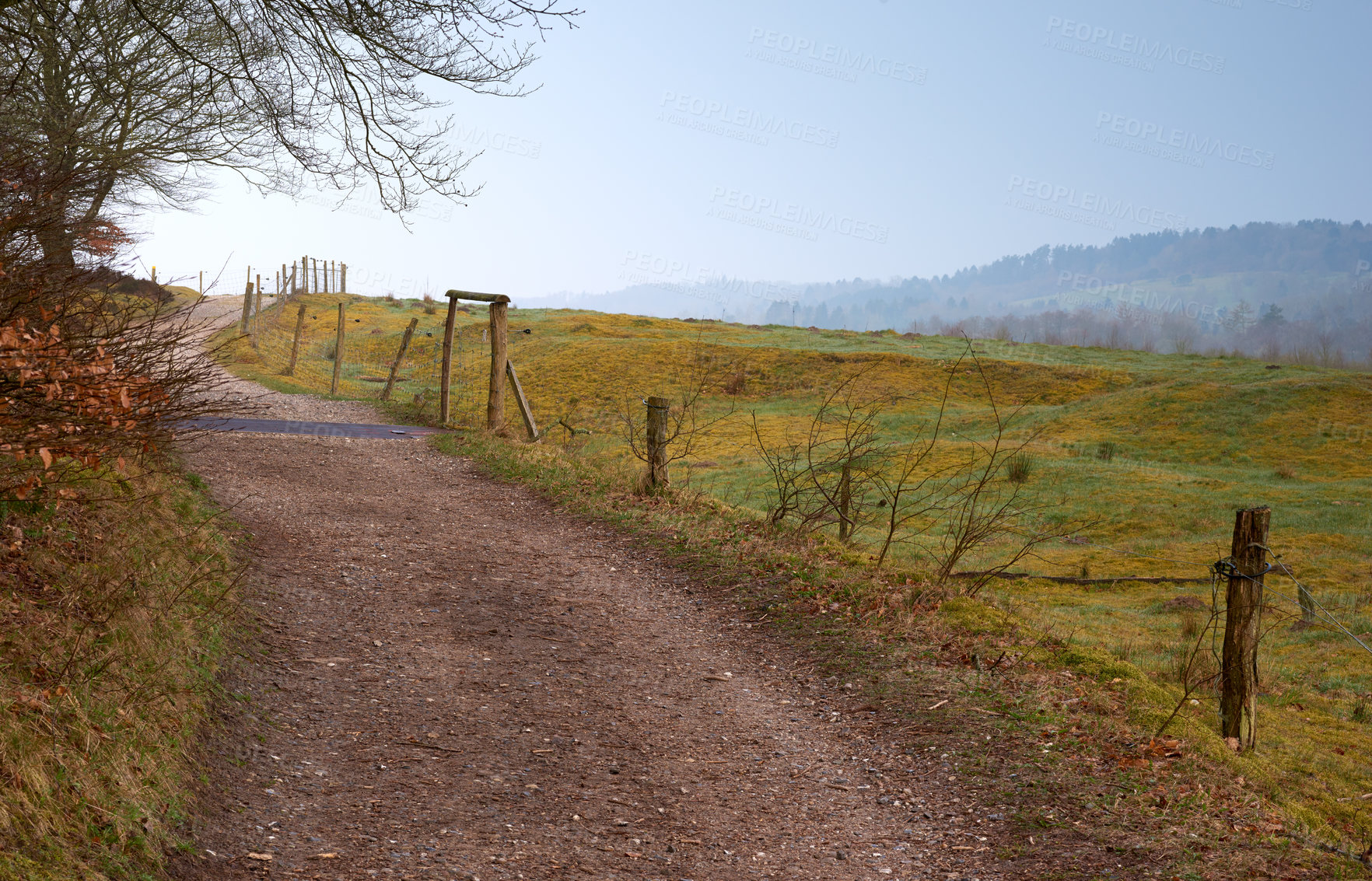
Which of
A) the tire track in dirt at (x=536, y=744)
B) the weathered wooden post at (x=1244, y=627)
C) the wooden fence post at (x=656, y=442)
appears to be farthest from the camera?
the wooden fence post at (x=656, y=442)

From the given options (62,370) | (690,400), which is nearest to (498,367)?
(690,400)

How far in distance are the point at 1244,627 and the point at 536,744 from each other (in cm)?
433

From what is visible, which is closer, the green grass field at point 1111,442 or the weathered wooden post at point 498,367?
the green grass field at point 1111,442

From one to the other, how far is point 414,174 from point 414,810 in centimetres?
628

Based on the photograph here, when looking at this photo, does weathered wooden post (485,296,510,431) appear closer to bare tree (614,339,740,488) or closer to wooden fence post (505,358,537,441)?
wooden fence post (505,358,537,441)

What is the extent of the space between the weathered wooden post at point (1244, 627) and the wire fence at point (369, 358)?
42.6 feet

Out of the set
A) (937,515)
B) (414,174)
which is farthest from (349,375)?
(414,174)

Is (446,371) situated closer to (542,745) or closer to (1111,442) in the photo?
(542,745)

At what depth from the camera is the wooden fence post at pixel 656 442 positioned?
33.8 ft

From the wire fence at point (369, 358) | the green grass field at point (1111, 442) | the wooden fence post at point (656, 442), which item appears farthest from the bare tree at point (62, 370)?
the wire fence at point (369, 358)

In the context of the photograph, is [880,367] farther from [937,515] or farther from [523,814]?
[523,814]

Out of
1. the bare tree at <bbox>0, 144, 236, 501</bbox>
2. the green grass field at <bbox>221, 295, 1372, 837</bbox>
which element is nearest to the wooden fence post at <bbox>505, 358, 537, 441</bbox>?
the green grass field at <bbox>221, 295, 1372, 837</bbox>

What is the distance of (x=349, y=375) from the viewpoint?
27641mm

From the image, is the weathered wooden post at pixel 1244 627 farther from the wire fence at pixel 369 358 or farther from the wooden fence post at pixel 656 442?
the wire fence at pixel 369 358
